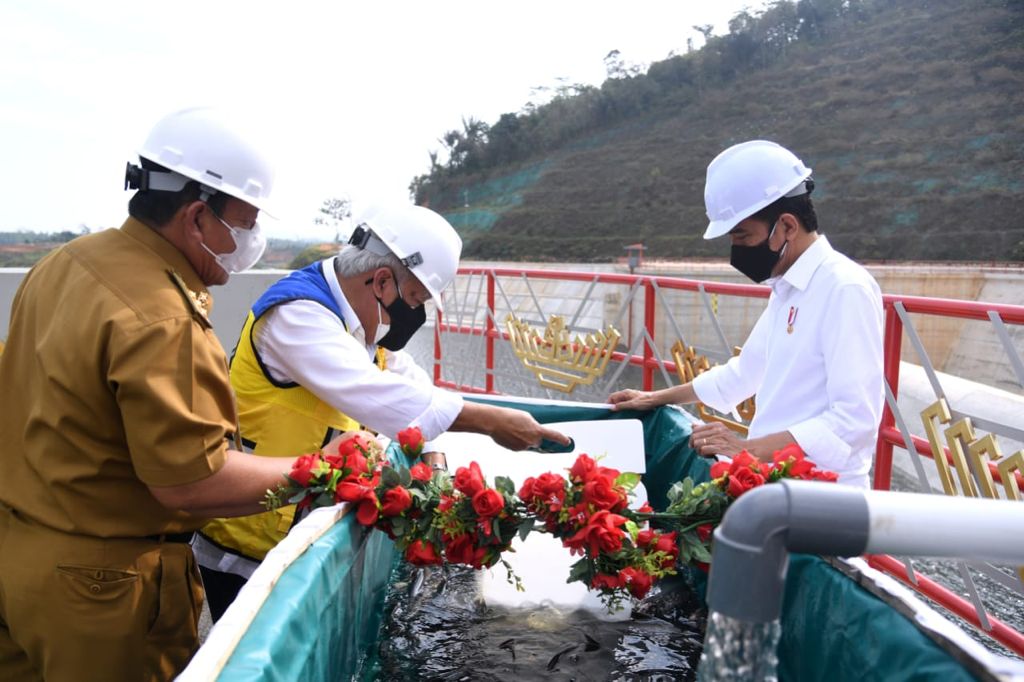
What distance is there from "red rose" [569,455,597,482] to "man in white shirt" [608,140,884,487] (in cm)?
63

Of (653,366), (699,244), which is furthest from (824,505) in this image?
(699,244)

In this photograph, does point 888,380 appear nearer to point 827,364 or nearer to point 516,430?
point 827,364

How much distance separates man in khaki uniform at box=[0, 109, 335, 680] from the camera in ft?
4.73

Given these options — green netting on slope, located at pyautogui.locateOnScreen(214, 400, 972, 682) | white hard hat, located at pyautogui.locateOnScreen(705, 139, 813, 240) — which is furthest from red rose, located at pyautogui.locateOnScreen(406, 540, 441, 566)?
white hard hat, located at pyautogui.locateOnScreen(705, 139, 813, 240)

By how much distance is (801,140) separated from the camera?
43719mm

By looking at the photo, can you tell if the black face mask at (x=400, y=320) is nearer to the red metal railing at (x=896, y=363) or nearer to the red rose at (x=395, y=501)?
the red rose at (x=395, y=501)

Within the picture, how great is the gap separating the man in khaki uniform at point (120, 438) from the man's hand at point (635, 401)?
1975 mm

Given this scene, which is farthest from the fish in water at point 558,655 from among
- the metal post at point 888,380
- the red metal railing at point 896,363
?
the metal post at point 888,380

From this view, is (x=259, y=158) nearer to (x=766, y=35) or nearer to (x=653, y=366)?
(x=653, y=366)

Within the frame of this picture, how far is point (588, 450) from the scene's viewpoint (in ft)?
10.1

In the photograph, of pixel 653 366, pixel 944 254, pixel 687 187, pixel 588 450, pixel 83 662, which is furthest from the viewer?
pixel 687 187

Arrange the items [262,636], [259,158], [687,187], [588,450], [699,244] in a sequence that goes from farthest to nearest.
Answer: [687,187]
[699,244]
[588,450]
[259,158]
[262,636]

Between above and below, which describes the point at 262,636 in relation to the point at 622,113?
Result: below

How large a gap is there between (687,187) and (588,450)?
145ft
